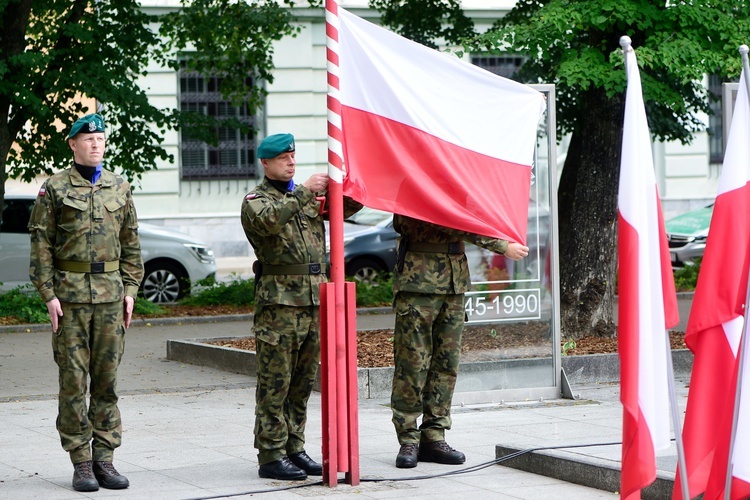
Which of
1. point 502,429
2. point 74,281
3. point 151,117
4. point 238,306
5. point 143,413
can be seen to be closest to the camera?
point 74,281

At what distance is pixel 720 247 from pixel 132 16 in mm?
12991


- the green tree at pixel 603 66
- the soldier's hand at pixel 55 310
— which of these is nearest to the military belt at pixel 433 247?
the soldier's hand at pixel 55 310

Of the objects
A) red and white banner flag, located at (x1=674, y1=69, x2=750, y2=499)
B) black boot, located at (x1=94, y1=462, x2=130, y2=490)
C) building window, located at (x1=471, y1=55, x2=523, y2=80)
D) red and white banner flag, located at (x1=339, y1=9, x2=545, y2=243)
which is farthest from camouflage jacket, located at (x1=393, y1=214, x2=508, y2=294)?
building window, located at (x1=471, y1=55, x2=523, y2=80)

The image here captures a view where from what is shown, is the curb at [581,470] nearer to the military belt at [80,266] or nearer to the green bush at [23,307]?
the military belt at [80,266]

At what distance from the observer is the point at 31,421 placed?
9.01 meters

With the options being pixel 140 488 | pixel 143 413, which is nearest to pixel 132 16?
pixel 143 413

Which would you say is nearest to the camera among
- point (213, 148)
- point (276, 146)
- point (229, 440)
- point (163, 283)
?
point (276, 146)

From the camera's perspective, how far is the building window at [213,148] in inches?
1073

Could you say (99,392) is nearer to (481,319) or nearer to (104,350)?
(104,350)

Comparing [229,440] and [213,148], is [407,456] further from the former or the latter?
[213,148]

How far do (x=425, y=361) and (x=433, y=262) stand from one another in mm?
582

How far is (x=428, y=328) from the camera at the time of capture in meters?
7.36

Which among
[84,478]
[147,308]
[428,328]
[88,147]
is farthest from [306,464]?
[147,308]

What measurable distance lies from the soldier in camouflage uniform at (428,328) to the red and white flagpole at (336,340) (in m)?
0.68
